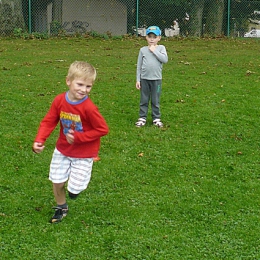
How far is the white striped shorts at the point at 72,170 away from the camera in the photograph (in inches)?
169

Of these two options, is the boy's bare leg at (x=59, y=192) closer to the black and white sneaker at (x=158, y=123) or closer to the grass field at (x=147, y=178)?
the grass field at (x=147, y=178)

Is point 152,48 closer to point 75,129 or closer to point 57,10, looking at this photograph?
point 75,129

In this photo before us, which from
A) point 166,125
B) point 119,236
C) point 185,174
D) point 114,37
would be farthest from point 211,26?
point 119,236

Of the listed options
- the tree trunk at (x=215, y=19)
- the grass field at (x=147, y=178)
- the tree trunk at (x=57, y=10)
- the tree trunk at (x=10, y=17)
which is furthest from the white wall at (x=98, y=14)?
Answer: the grass field at (x=147, y=178)

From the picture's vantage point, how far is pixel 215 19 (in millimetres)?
22078

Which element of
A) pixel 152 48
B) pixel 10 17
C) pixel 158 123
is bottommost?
pixel 158 123

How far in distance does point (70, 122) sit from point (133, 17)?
1823 centimetres

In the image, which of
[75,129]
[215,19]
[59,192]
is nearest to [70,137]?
[75,129]

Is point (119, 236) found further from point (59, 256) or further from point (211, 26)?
point (211, 26)

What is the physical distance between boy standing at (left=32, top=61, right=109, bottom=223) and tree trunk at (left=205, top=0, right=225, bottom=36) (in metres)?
18.6

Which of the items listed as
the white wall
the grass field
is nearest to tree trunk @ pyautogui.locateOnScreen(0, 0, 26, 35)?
the white wall

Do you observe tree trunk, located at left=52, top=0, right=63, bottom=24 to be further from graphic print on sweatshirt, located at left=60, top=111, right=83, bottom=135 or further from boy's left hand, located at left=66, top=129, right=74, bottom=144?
boy's left hand, located at left=66, top=129, right=74, bottom=144

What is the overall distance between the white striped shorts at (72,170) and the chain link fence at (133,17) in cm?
1561

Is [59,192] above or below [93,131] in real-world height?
below
